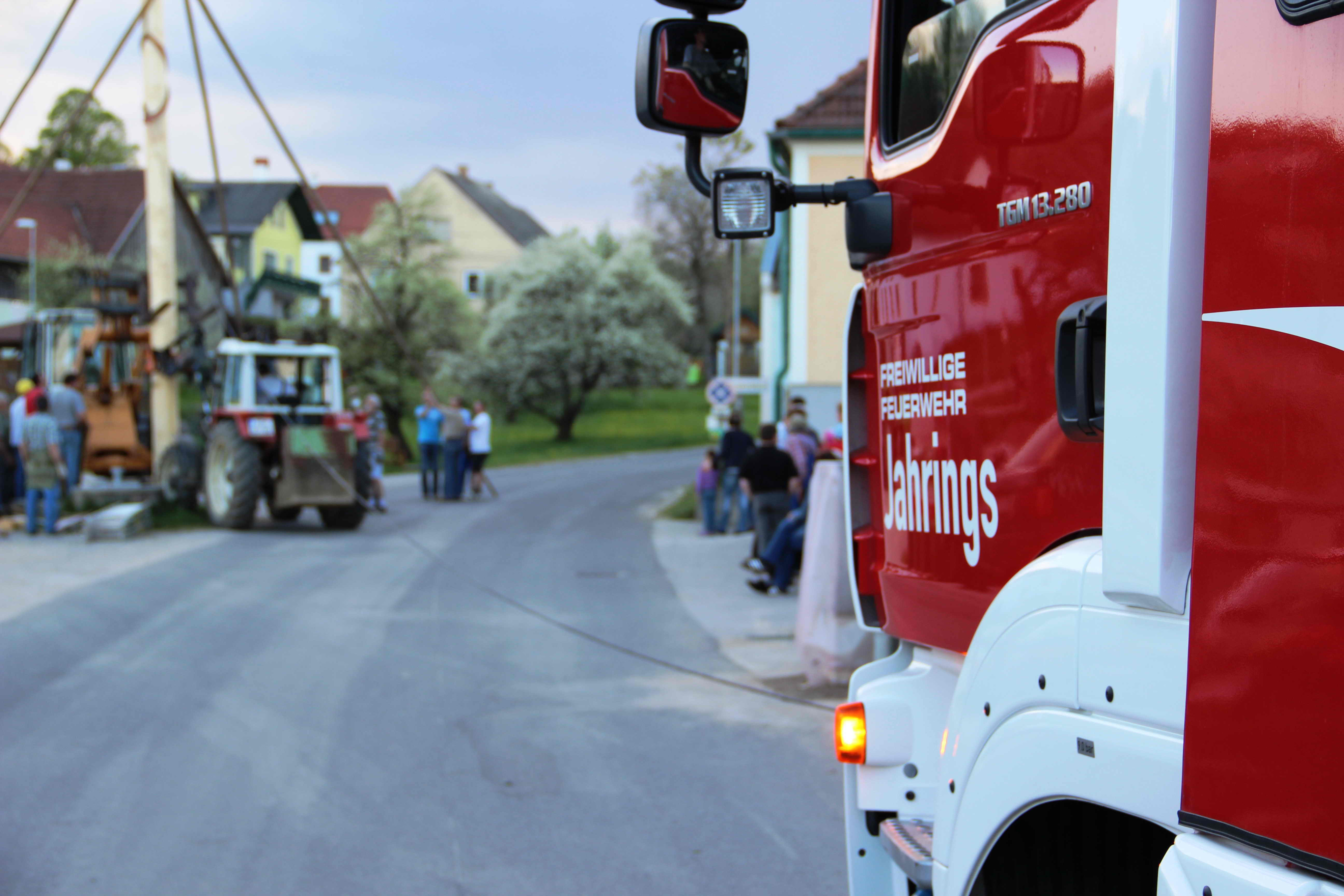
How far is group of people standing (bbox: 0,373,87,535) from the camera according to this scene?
1470cm

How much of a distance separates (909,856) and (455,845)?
2.63 meters

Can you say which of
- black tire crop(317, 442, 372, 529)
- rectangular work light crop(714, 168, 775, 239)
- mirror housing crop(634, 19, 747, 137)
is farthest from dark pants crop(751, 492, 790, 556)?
mirror housing crop(634, 19, 747, 137)

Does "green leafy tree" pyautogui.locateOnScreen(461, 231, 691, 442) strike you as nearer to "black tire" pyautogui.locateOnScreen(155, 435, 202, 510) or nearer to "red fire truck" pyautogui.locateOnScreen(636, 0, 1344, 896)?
"black tire" pyautogui.locateOnScreen(155, 435, 202, 510)

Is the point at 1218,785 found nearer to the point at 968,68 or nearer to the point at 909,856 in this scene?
the point at 909,856

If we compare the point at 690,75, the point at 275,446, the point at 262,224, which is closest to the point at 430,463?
the point at 275,446

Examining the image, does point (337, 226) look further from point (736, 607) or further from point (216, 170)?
point (736, 607)

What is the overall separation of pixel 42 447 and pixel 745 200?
1396 centimetres

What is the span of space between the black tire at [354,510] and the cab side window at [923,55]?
14405mm

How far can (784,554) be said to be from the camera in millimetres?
11914

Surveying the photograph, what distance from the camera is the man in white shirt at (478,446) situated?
2119cm

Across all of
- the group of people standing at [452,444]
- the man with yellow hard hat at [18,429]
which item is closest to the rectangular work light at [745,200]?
the man with yellow hard hat at [18,429]

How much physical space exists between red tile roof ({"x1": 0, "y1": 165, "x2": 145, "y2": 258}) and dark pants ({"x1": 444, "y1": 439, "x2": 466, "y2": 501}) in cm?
3017

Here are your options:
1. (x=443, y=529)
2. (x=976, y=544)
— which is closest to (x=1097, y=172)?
(x=976, y=544)

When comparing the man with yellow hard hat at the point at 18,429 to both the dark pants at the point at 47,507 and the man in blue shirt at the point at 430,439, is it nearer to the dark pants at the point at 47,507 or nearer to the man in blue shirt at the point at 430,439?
the dark pants at the point at 47,507
